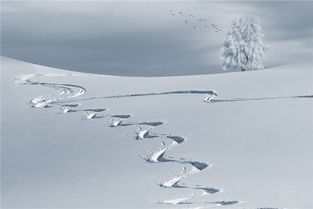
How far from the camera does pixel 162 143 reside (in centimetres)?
2236

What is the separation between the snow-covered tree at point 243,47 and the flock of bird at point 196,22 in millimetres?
56139

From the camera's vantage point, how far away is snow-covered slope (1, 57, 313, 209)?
1706 cm

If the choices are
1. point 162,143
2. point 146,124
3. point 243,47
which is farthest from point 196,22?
point 162,143

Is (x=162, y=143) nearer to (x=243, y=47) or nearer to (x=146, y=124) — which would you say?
(x=146, y=124)

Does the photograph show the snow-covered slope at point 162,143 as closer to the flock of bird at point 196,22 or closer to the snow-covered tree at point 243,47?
the snow-covered tree at point 243,47

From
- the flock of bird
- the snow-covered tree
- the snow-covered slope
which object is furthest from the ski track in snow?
the flock of bird

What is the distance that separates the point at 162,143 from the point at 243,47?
44.6 metres

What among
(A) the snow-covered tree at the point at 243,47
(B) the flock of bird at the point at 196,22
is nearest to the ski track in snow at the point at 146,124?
(A) the snow-covered tree at the point at 243,47

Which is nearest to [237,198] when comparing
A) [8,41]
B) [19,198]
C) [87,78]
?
[19,198]

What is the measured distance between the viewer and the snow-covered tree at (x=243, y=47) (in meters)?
65.9

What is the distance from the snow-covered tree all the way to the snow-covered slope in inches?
1208

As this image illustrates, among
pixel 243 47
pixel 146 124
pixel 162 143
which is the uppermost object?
pixel 243 47

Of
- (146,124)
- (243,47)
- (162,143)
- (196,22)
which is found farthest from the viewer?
(196,22)

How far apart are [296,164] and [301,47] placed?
9997cm
